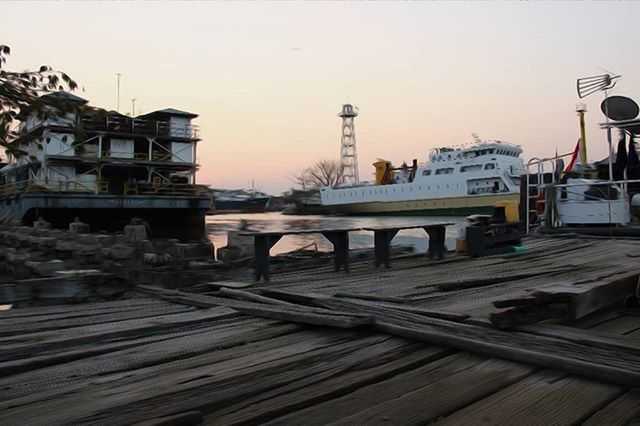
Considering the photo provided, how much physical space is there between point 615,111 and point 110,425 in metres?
12.5

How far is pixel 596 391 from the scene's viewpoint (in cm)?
262

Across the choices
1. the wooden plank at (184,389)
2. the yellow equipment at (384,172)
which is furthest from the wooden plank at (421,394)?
the yellow equipment at (384,172)

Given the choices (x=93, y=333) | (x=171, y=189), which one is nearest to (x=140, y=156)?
(x=171, y=189)

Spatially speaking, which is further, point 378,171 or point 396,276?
point 378,171

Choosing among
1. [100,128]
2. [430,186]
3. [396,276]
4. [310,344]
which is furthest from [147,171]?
[310,344]

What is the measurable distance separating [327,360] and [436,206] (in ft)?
188

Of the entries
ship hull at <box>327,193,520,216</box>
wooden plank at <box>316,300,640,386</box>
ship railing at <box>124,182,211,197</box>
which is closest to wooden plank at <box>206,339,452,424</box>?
wooden plank at <box>316,300,640,386</box>

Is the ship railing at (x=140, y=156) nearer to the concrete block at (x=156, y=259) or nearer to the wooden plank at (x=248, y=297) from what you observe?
the concrete block at (x=156, y=259)

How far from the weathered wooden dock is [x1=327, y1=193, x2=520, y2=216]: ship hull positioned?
158 ft

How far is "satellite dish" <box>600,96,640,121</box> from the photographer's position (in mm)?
11633

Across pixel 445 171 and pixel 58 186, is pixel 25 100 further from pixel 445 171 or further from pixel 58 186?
pixel 445 171

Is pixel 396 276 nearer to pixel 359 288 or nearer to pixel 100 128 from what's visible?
pixel 359 288

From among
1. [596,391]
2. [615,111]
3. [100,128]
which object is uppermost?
[100,128]

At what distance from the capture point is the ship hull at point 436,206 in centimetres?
5453
